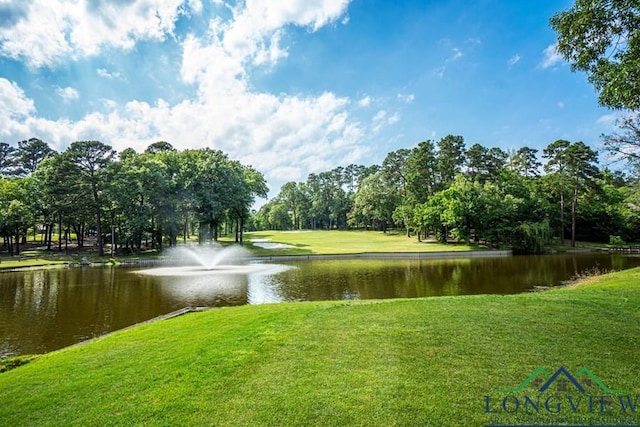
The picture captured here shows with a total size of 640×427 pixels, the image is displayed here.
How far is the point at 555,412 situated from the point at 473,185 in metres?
47.3

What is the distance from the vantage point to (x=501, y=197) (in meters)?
47.2

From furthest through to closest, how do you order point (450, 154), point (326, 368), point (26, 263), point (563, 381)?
point (450, 154)
point (26, 263)
point (326, 368)
point (563, 381)

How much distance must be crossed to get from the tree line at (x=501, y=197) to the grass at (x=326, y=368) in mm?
38859

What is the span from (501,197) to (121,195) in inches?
1929

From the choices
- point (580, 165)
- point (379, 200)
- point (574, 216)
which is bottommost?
point (574, 216)

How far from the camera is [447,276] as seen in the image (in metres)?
22.9

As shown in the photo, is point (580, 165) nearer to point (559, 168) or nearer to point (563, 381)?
point (559, 168)

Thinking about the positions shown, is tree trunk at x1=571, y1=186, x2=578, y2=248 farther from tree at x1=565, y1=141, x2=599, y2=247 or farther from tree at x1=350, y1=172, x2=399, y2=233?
tree at x1=350, y1=172, x2=399, y2=233

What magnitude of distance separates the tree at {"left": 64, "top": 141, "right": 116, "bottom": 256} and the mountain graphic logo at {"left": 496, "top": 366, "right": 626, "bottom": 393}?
4237cm

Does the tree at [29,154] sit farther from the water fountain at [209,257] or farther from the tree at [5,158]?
the water fountain at [209,257]

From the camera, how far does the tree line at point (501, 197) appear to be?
145 ft

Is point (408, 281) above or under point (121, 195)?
under

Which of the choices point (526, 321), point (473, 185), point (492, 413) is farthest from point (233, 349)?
point (473, 185)

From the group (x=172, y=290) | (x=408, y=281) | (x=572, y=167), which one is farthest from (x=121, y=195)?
(x=572, y=167)
